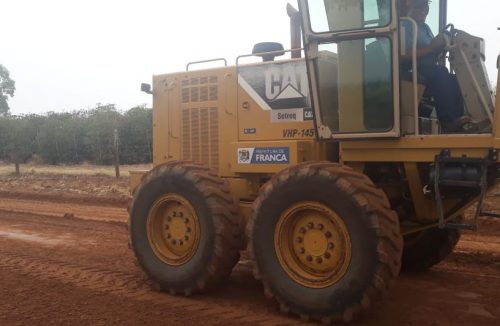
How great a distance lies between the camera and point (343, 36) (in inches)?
196

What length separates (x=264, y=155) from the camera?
598 centimetres

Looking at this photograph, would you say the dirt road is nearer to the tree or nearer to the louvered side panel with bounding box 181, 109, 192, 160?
the louvered side panel with bounding box 181, 109, 192, 160

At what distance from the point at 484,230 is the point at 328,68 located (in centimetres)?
626

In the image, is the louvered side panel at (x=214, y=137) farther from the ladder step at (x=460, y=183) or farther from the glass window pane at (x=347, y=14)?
the ladder step at (x=460, y=183)

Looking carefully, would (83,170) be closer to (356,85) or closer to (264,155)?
(264,155)

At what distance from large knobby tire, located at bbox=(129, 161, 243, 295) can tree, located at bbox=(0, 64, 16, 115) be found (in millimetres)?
77474

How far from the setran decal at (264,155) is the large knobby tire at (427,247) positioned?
1.81 meters

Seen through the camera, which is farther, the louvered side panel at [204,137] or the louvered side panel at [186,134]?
the louvered side panel at [186,134]

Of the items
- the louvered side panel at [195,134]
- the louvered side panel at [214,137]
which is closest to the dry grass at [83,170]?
the louvered side panel at [195,134]

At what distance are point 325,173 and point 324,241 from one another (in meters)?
0.58

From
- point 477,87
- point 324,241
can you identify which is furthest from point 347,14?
point 324,241

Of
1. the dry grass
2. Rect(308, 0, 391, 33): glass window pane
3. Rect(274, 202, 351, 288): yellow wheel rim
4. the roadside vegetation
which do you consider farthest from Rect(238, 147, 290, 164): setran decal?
the roadside vegetation

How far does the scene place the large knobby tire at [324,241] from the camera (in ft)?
14.4

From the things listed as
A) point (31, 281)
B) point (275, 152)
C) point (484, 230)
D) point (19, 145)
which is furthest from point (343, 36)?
point (19, 145)
